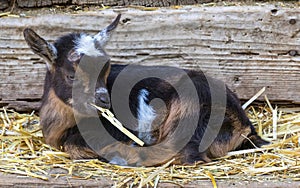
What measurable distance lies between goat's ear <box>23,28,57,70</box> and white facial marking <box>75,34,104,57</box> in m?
0.18

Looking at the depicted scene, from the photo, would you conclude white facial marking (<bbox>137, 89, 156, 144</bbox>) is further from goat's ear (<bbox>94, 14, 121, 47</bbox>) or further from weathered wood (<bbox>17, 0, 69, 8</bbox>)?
weathered wood (<bbox>17, 0, 69, 8</bbox>)

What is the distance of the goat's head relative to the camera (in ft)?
14.3

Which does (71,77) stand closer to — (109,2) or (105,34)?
(105,34)

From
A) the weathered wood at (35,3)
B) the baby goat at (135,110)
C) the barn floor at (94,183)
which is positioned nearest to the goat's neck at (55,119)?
the baby goat at (135,110)

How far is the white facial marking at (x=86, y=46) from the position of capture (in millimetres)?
4418

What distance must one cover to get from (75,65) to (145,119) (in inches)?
23.8

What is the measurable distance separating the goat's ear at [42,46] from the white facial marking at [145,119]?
0.65 meters

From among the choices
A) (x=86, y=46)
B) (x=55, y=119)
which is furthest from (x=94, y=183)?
(x=86, y=46)

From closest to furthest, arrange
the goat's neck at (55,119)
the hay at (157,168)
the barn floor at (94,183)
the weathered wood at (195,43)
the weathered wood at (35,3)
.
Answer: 1. the barn floor at (94,183)
2. the hay at (157,168)
3. the goat's neck at (55,119)
4. the weathered wood at (195,43)
5. the weathered wood at (35,3)

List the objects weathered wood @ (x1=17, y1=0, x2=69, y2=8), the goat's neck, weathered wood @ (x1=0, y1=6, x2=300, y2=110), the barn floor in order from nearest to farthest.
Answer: the barn floor, the goat's neck, weathered wood @ (x1=0, y1=6, x2=300, y2=110), weathered wood @ (x1=17, y1=0, x2=69, y2=8)

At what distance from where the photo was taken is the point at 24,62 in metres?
5.38

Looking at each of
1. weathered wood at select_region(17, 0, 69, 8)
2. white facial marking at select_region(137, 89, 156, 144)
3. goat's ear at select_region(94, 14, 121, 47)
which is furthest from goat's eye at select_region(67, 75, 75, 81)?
weathered wood at select_region(17, 0, 69, 8)

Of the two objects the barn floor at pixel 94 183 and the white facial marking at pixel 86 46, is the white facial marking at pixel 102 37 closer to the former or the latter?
the white facial marking at pixel 86 46

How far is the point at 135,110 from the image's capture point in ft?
14.9
